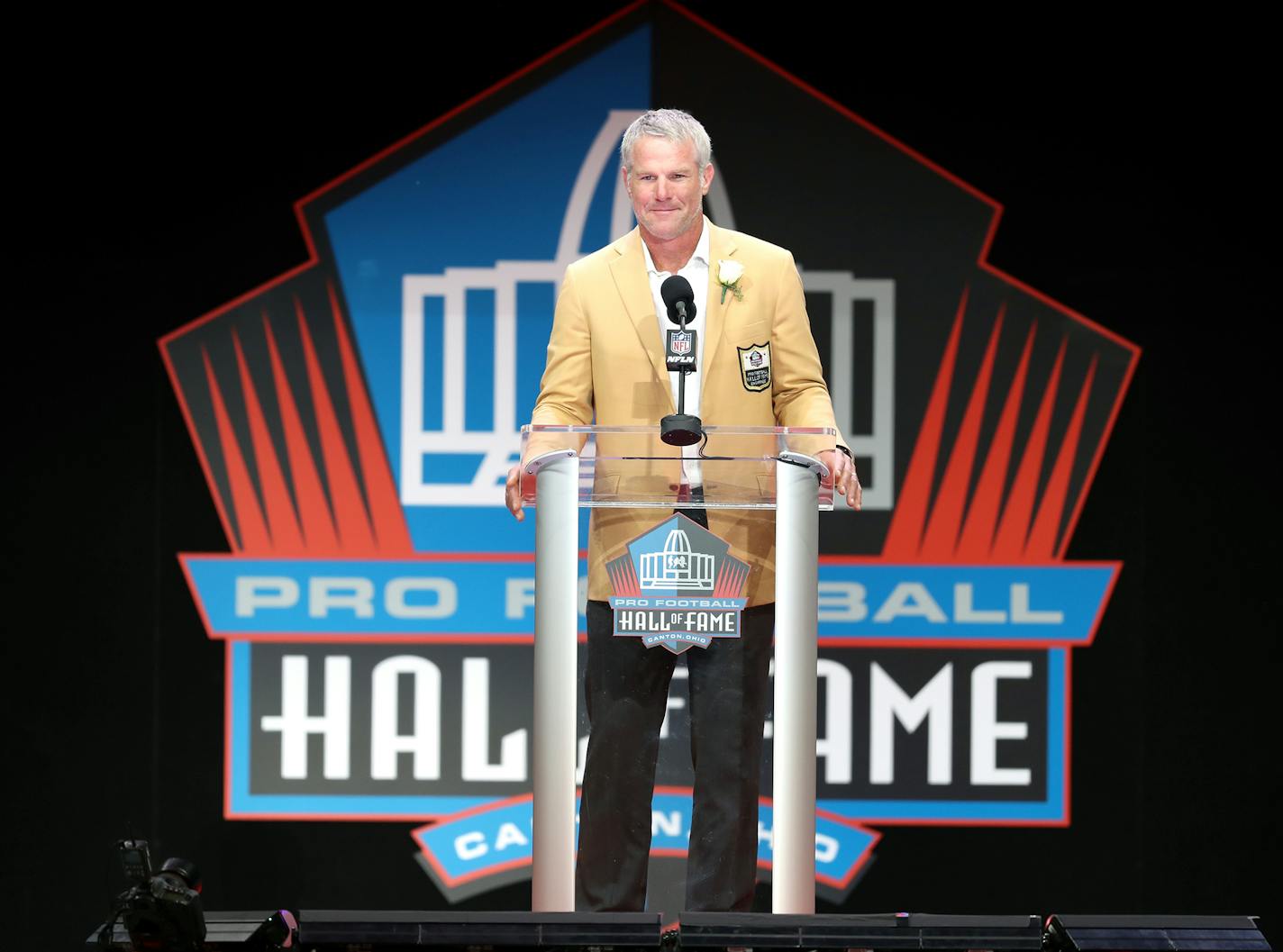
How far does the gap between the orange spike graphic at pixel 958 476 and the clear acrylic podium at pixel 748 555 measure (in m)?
2.04

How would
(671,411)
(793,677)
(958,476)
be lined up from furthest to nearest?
1. (958,476)
2. (671,411)
3. (793,677)

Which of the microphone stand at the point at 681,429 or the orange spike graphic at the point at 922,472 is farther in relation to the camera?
the orange spike graphic at the point at 922,472

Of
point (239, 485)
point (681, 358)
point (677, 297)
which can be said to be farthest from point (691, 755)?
point (239, 485)

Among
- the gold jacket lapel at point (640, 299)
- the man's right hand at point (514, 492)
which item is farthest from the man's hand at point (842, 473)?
the man's right hand at point (514, 492)

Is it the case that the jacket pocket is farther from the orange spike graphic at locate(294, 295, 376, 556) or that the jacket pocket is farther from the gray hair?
the orange spike graphic at locate(294, 295, 376, 556)

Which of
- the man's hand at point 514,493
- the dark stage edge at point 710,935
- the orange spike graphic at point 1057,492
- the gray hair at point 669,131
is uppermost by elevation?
the gray hair at point 669,131

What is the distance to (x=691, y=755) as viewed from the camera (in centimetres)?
264

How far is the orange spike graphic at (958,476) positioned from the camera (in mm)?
4625

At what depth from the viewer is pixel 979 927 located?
240 cm

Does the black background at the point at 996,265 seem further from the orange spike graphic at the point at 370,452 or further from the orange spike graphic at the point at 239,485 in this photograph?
the orange spike graphic at the point at 370,452

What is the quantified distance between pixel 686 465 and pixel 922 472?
2.15m

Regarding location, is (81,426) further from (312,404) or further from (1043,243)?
(1043,243)

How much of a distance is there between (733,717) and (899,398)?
2.21 meters

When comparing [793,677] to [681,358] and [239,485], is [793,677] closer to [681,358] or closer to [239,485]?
[681,358]
